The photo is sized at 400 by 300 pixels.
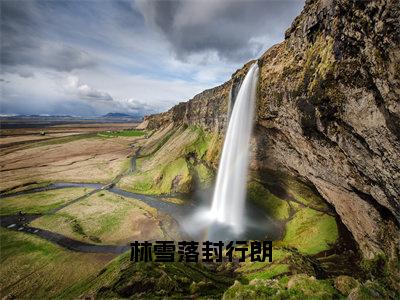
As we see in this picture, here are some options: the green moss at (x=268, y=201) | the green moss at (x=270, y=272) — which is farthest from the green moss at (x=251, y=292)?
the green moss at (x=268, y=201)

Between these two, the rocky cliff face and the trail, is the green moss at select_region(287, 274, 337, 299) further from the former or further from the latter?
the trail

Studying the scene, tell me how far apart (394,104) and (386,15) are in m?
4.90

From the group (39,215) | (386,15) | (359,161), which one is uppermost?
(386,15)

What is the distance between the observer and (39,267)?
25.3 metres

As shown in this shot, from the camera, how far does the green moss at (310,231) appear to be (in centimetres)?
2573

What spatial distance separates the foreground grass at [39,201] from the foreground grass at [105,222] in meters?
3.67

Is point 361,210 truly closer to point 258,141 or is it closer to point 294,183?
point 294,183

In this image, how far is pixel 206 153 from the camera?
5500cm

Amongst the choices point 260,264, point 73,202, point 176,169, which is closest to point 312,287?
point 260,264

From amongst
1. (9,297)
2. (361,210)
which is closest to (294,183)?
(361,210)

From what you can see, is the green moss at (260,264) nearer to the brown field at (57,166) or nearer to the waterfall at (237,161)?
the waterfall at (237,161)

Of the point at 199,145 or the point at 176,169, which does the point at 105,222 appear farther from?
the point at 199,145

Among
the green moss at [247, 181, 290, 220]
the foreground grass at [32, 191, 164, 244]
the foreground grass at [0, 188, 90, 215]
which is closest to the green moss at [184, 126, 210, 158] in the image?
the green moss at [247, 181, 290, 220]

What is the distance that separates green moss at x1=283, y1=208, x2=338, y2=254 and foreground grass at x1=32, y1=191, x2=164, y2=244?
1513 cm
